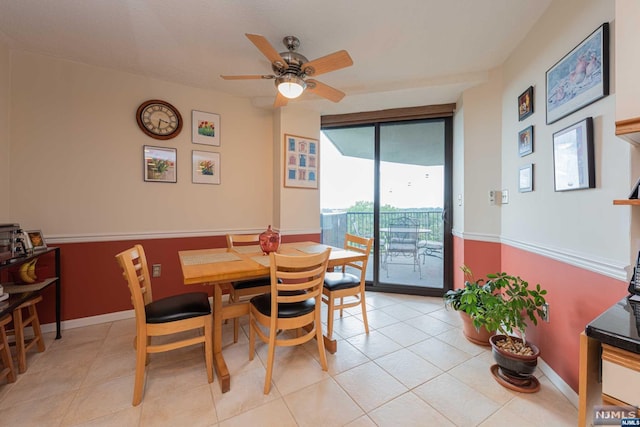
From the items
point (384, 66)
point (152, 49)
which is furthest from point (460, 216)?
point (152, 49)

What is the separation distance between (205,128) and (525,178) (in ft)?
10.5

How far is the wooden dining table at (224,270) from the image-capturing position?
152cm

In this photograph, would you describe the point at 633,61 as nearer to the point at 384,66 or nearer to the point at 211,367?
the point at 384,66

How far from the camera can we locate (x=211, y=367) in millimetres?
1643

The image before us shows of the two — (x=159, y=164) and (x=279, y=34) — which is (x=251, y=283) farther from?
(x=279, y=34)

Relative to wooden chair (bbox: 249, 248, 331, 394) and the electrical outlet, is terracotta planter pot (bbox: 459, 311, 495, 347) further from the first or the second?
wooden chair (bbox: 249, 248, 331, 394)

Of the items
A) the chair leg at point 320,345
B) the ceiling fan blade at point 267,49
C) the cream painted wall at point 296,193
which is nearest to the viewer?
the ceiling fan blade at point 267,49

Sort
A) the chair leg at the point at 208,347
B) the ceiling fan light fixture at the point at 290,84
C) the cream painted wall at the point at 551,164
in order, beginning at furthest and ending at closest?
the ceiling fan light fixture at the point at 290,84
the chair leg at the point at 208,347
the cream painted wall at the point at 551,164

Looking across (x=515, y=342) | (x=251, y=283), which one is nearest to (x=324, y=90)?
(x=251, y=283)

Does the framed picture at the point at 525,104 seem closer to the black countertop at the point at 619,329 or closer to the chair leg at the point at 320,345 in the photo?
the black countertop at the point at 619,329

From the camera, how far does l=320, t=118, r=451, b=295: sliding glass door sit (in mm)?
3227

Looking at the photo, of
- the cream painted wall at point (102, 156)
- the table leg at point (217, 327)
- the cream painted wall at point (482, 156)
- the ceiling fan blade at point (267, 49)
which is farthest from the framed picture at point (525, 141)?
the cream painted wall at point (102, 156)

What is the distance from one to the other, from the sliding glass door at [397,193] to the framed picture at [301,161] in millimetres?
208

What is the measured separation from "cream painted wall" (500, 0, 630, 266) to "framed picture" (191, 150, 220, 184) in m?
3.05
